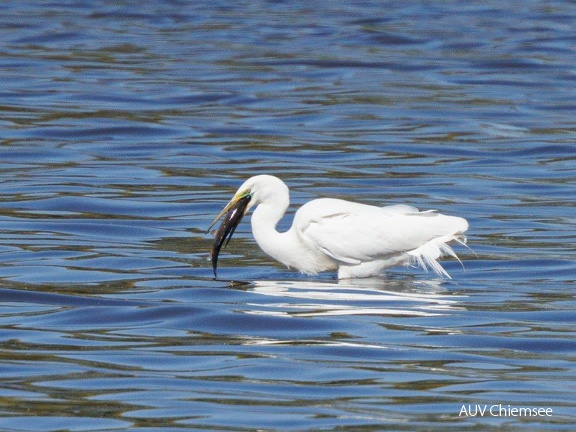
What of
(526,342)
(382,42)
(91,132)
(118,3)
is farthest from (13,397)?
(118,3)

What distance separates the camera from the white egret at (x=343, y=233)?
35.4ft

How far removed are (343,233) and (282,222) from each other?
109 inches

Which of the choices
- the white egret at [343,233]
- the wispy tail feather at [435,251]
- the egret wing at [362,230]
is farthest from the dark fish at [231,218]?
the wispy tail feather at [435,251]

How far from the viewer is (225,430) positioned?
6.58 metres

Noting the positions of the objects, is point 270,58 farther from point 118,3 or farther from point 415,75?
point 118,3

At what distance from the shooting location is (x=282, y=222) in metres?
13.6

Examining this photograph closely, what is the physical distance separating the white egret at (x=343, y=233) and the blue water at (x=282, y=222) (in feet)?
0.70

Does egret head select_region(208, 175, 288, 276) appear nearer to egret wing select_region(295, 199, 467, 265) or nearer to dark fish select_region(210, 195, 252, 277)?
dark fish select_region(210, 195, 252, 277)

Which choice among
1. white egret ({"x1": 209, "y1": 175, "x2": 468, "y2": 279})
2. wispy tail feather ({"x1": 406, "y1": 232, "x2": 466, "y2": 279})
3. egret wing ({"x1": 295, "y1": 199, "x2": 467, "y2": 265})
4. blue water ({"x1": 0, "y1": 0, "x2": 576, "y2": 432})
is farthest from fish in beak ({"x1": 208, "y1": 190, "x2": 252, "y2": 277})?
wispy tail feather ({"x1": 406, "y1": 232, "x2": 466, "y2": 279})

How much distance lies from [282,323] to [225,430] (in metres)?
2.41

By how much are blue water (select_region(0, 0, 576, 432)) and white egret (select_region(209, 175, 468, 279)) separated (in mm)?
214

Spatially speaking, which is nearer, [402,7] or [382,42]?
[382,42]

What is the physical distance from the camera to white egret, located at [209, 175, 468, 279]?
10789 mm

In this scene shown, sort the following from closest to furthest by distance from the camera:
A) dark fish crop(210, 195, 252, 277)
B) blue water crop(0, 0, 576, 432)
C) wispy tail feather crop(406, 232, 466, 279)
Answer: blue water crop(0, 0, 576, 432)
wispy tail feather crop(406, 232, 466, 279)
dark fish crop(210, 195, 252, 277)
